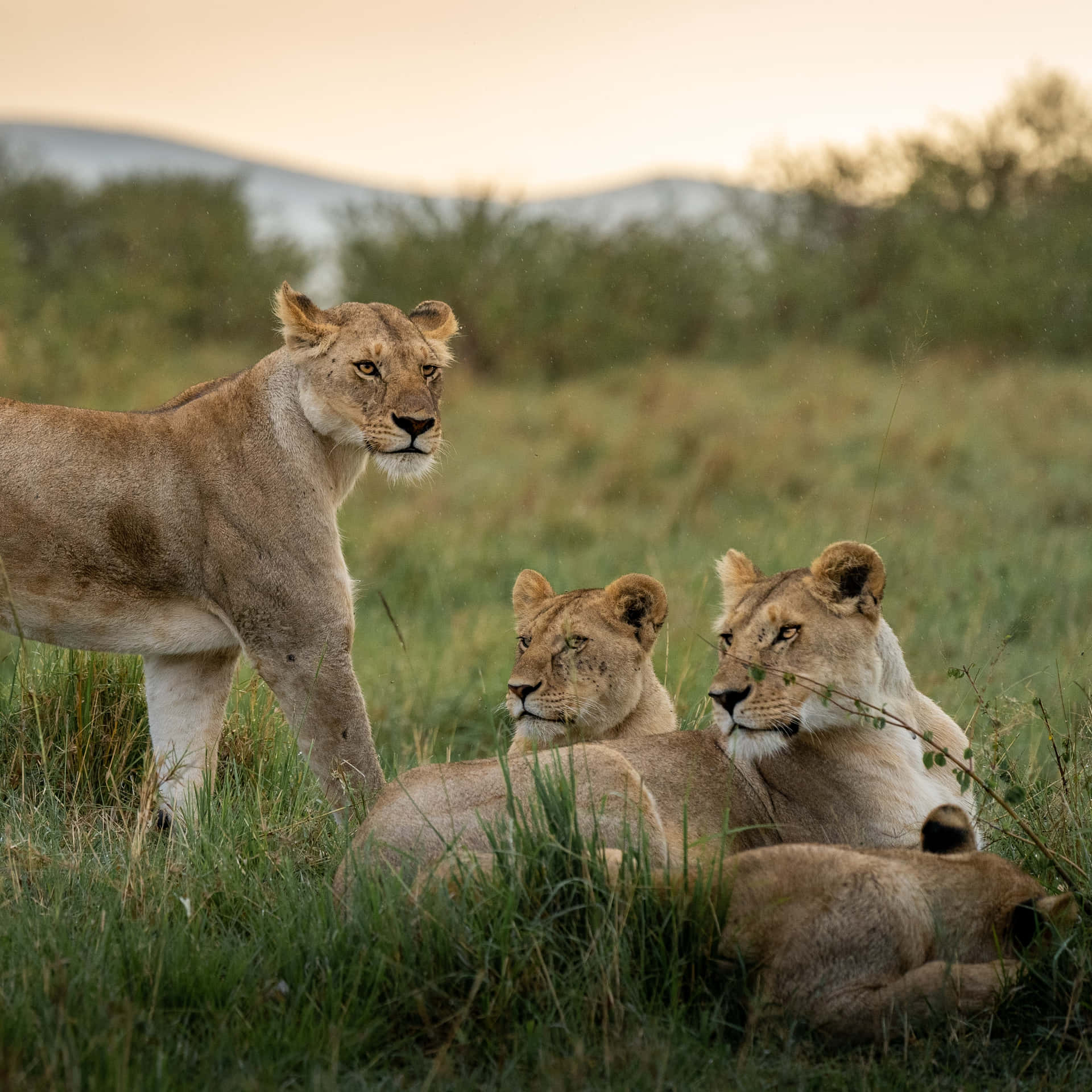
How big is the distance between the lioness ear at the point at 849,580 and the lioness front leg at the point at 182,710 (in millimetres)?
1978

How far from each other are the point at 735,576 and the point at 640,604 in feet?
1.30

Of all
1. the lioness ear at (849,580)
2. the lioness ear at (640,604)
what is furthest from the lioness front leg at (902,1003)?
the lioness ear at (640,604)

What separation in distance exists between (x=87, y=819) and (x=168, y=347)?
15.3 metres

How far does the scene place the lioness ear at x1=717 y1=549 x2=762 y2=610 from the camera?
13.0ft

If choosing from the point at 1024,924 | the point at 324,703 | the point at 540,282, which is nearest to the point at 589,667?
the point at 324,703

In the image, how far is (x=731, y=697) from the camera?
3557mm

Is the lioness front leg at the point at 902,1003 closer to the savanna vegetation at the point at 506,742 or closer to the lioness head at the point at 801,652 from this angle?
the savanna vegetation at the point at 506,742

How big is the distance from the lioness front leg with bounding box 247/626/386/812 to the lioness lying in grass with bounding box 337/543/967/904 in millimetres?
864

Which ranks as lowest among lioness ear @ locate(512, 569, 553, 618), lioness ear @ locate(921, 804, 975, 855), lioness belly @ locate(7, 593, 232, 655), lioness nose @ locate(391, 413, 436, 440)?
lioness ear @ locate(921, 804, 975, 855)

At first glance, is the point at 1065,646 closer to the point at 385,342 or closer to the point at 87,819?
the point at 385,342

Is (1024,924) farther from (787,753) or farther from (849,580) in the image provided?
(849,580)

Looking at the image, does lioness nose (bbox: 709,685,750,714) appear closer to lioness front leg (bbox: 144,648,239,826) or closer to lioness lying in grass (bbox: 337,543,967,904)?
lioness lying in grass (bbox: 337,543,967,904)

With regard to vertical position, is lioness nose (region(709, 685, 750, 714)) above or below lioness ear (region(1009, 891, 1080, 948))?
above

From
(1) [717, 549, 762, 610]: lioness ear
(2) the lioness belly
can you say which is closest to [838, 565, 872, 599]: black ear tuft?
(1) [717, 549, 762, 610]: lioness ear
